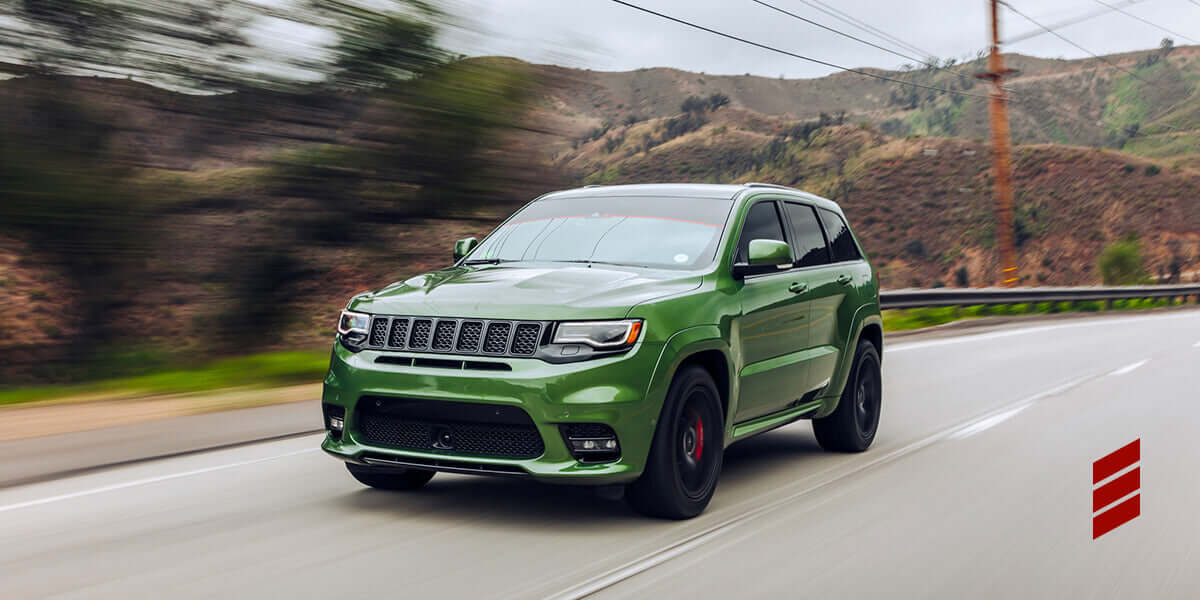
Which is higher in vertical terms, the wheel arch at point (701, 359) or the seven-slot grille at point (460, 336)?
the seven-slot grille at point (460, 336)

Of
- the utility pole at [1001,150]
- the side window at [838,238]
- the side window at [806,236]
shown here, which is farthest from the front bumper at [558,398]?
the utility pole at [1001,150]

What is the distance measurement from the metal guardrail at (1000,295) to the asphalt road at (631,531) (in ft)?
43.7

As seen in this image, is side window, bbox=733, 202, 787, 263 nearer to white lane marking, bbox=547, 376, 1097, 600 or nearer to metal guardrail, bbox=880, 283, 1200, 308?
white lane marking, bbox=547, 376, 1097, 600

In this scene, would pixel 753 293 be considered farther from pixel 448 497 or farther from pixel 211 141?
pixel 211 141

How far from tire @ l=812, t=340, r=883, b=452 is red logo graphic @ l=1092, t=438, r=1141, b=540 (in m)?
1.55

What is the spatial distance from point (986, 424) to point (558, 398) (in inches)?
223

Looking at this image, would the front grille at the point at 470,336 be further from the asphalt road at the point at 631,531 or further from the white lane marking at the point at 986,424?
the white lane marking at the point at 986,424

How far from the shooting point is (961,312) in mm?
26453

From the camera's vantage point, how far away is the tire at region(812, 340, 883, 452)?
8.52 m

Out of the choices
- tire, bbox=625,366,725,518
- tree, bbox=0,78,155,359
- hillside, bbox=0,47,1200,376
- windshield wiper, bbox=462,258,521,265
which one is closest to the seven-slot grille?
tire, bbox=625,366,725,518

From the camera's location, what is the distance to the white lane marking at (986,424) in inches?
377

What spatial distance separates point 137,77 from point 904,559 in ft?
33.1

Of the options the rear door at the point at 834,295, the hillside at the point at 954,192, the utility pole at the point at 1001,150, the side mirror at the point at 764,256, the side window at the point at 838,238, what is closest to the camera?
the side mirror at the point at 764,256

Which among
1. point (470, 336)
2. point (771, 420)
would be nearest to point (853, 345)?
point (771, 420)
